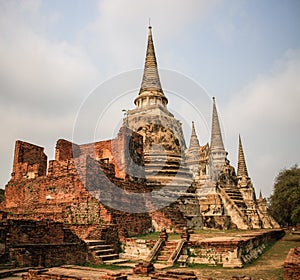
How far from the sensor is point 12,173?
19672mm

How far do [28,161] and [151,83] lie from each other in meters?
21.0

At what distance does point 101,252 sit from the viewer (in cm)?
1230

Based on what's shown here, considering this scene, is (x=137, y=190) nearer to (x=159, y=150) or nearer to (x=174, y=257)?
(x=174, y=257)

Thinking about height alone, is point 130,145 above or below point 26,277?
above

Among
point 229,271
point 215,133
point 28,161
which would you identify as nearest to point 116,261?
point 229,271

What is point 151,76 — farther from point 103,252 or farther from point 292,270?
point 292,270

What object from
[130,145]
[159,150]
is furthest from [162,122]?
A: [130,145]

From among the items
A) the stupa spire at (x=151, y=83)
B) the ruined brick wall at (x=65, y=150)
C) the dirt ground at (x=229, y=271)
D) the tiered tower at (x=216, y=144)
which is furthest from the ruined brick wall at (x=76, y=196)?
the tiered tower at (x=216, y=144)

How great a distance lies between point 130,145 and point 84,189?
6.63 metres

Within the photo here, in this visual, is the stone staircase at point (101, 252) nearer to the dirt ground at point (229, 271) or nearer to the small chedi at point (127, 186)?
the small chedi at point (127, 186)

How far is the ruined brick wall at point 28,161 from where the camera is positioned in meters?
18.7

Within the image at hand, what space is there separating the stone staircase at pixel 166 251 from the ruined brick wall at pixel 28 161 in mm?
9063

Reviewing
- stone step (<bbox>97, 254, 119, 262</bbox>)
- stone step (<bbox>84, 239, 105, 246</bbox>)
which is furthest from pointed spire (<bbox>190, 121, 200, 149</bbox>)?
stone step (<bbox>97, 254, 119, 262</bbox>)

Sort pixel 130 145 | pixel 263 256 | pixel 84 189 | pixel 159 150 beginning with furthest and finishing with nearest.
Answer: pixel 159 150 < pixel 130 145 < pixel 84 189 < pixel 263 256
